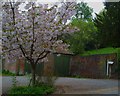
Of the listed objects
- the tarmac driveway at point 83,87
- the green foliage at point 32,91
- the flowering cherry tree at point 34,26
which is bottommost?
the tarmac driveway at point 83,87

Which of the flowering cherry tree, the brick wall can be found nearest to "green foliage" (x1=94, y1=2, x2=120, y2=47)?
the flowering cherry tree

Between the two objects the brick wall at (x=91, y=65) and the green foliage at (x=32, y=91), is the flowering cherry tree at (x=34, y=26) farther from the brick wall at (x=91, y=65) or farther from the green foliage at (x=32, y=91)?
the brick wall at (x=91, y=65)

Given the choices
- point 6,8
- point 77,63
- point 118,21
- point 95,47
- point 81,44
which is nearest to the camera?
point 6,8

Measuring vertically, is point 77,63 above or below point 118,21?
below

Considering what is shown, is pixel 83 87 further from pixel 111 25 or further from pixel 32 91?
pixel 111 25

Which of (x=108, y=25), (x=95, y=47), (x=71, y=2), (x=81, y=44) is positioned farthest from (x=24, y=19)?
(x=95, y=47)

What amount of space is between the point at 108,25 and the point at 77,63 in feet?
54.7

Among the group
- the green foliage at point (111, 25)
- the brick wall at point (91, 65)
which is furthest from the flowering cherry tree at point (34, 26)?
the brick wall at point (91, 65)

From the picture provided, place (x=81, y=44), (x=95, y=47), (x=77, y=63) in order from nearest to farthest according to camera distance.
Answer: (x=77, y=63) → (x=81, y=44) → (x=95, y=47)

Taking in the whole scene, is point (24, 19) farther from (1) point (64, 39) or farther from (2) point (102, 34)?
A: (2) point (102, 34)

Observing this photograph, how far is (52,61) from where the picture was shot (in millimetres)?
36500

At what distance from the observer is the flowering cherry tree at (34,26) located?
43.9 feet

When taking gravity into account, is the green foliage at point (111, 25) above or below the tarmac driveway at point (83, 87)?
above

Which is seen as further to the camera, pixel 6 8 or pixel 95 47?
pixel 95 47
